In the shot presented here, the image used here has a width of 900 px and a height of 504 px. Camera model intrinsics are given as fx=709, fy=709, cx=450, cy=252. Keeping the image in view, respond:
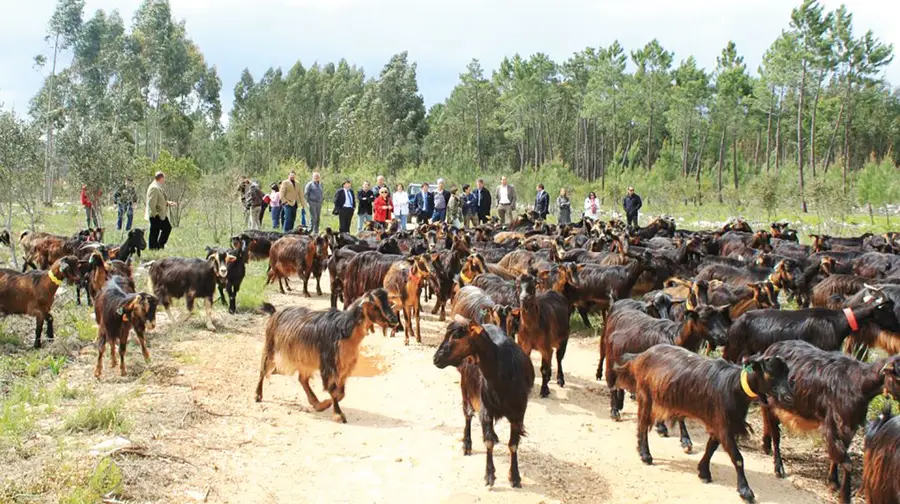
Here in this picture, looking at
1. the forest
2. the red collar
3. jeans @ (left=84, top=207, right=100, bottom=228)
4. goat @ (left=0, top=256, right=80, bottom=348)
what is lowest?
goat @ (left=0, top=256, right=80, bottom=348)

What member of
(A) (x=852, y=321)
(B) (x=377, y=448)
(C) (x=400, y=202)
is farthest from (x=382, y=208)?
(A) (x=852, y=321)

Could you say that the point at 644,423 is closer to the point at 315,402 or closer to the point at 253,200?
the point at 315,402

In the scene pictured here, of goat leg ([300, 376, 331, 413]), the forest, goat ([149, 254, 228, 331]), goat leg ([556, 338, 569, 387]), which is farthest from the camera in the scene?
the forest

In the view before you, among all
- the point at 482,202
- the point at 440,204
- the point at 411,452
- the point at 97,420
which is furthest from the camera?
the point at 482,202

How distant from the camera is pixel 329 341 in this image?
6641 mm

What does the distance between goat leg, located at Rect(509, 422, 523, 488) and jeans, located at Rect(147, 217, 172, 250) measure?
11868 millimetres

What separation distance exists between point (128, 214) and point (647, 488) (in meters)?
19.0

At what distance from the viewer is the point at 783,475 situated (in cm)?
552

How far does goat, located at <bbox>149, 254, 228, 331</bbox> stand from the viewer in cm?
1014

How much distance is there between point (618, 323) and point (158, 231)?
11.7 m

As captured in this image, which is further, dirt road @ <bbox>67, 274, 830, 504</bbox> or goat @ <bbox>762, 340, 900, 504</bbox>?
dirt road @ <bbox>67, 274, 830, 504</bbox>

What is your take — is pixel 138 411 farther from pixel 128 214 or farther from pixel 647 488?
pixel 128 214

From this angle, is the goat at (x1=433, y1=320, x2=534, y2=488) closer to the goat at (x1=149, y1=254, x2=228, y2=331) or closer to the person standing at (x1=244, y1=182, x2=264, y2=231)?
the goat at (x1=149, y1=254, x2=228, y2=331)

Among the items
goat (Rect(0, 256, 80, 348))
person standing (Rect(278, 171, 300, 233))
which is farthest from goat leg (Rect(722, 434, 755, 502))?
person standing (Rect(278, 171, 300, 233))
